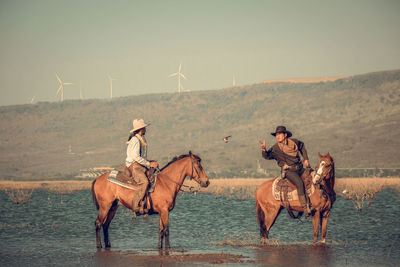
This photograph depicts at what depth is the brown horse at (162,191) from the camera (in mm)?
15414

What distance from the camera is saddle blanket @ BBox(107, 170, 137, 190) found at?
15750mm

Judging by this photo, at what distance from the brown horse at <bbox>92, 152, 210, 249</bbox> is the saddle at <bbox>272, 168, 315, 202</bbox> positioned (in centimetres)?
167

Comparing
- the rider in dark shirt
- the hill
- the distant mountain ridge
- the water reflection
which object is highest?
the distant mountain ridge

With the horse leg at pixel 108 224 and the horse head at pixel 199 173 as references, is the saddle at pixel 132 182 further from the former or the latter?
the horse head at pixel 199 173

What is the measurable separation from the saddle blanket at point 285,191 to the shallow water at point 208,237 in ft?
3.74

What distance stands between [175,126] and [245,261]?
105 m

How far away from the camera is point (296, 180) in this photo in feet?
50.2

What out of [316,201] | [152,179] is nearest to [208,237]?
[152,179]

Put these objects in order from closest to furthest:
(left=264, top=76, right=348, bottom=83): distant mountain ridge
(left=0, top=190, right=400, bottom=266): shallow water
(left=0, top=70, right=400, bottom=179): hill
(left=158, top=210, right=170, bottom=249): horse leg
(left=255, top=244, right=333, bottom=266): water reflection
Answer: (left=255, top=244, right=333, bottom=266): water reflection
(left=0, top=190, right=400, bottom=266): shallow water
(left=158, top=210, right=170, bottom=249): horse leg
(left=0, top=70, right=400, bottom=179): hill
(left=264, top=76, right=348, bottom=83): distant mountain ridge

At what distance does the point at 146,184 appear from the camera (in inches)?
605

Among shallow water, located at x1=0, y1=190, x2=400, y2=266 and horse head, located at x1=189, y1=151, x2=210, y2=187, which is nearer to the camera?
shallow water, located at x1=0, y1=190, x2=400, y2=266

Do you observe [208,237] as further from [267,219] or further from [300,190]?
[300,190]

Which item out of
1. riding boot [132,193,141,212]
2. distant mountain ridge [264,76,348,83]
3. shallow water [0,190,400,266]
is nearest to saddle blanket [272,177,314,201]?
shallow water [0,190,400,266]

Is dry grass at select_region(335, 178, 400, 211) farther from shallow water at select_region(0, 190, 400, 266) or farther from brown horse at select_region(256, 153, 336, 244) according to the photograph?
brown horse at select_region(256, 153, 336, 244)
